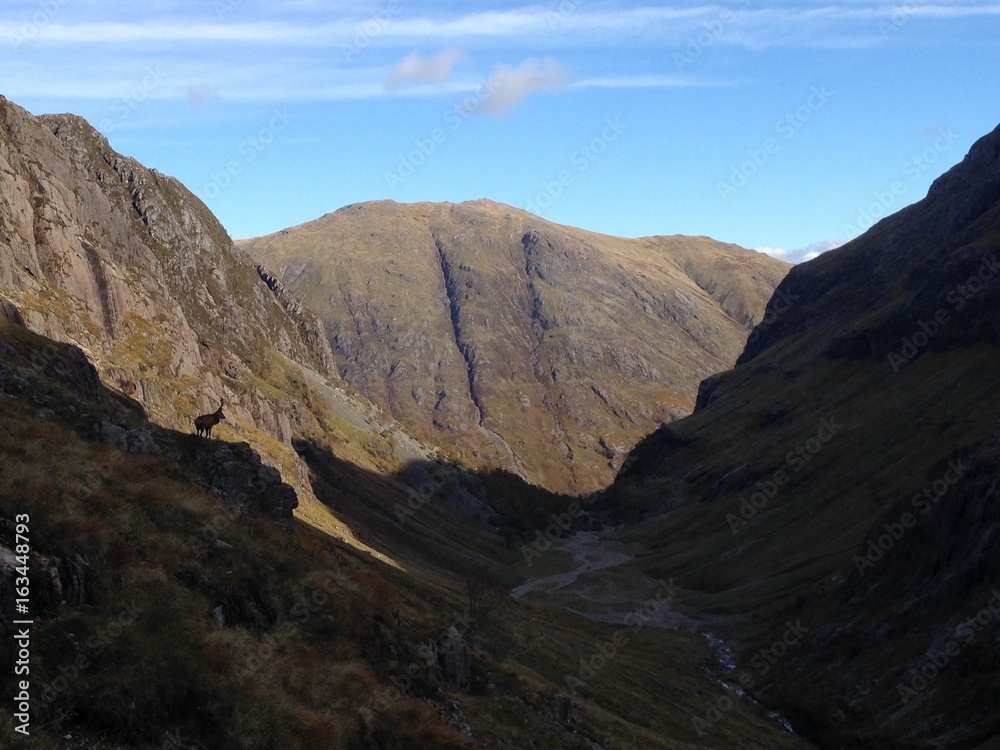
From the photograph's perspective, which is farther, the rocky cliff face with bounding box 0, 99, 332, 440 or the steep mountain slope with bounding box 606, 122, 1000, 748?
the rocky cliff face with bounding box 0, 99, 332, 440

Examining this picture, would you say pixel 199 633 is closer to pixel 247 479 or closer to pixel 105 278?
pixel 247 479

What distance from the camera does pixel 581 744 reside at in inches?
1286

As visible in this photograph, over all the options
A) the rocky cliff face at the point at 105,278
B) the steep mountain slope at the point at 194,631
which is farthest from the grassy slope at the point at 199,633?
the rocky cliff face at the point at 105,278

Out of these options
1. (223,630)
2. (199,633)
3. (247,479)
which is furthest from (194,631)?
(247,479)

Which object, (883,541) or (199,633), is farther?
(883,541)

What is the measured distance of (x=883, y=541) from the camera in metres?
90.8

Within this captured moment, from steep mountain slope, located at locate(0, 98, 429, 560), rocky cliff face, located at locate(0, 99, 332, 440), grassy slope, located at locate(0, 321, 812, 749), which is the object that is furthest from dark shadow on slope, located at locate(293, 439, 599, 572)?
grassy slope, located at locate(0, 321, 812, 749)

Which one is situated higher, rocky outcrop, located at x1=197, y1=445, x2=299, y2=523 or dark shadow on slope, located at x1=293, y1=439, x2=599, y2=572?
rocky outcrop, located at x1=197, y1=445, x2=299, y2=523

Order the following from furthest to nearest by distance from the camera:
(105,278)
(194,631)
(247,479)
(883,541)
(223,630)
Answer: (105,278), (883,541), (247,479), (223,630), (194,631)

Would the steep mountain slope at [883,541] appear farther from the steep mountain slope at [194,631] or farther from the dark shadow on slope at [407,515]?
the dark shadow on slope at [407,515]

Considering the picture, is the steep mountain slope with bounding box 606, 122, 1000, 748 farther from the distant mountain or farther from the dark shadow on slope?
the dark shadow on slope

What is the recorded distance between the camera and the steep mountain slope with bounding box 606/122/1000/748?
64.7 m

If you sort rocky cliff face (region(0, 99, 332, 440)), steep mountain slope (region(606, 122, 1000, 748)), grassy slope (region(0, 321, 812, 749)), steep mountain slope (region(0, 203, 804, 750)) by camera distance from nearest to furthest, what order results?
steep mountain slope (region(0, 203, 804, 750))
grassy slope (region(0, 321, 812, 749))
steep mountain slope (region(606, 122, 1000, 748))
rocky cliff face (region(0, 99, 332, 440))

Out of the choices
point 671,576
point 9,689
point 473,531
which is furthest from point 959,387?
point 9,689
